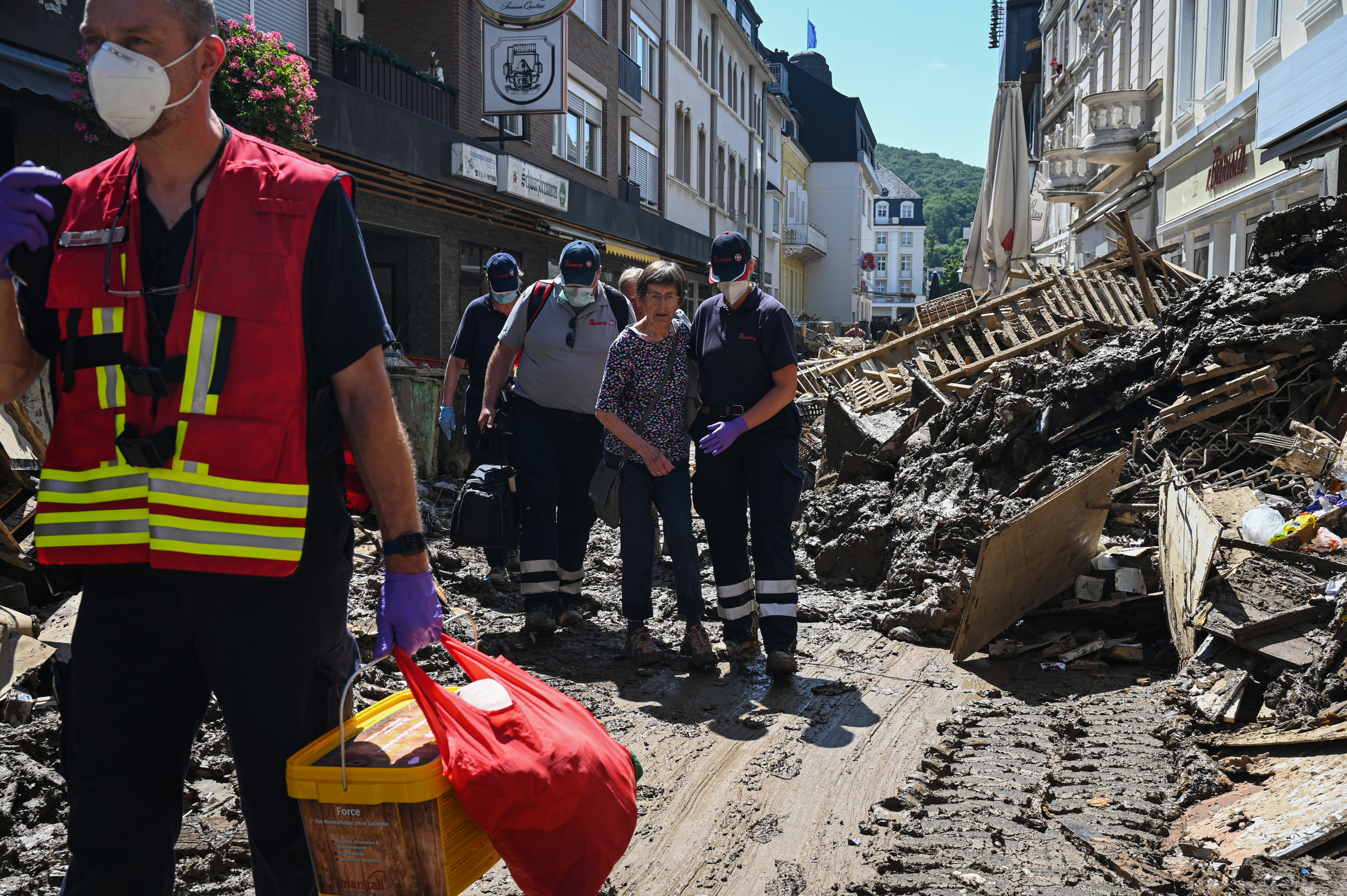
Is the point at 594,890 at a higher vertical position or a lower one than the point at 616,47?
lower

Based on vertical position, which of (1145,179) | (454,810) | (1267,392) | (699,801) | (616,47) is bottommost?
(699,801)

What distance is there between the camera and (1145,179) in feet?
69.2

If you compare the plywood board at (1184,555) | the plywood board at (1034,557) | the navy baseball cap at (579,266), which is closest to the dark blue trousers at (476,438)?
the navy baseball cap at (579,266)

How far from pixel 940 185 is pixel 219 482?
133 metres

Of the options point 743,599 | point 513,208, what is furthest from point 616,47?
point 743,599

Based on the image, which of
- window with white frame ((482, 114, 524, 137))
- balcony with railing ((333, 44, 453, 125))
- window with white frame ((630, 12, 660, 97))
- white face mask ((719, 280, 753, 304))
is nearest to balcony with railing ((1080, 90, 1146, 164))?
window with white frame ((630, 12, 660, 97))

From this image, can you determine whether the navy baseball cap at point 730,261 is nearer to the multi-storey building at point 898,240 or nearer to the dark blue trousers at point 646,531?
the dark blue trousers at point 646,531

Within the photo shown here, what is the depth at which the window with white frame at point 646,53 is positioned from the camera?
82.7 ft

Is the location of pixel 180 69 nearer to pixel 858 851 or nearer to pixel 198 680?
pixel 198 680

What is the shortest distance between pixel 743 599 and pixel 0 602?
328 cm

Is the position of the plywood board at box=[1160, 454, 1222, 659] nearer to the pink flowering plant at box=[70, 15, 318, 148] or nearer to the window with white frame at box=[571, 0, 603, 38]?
the pink flowering plant at box=[70, 15, 318, 148]

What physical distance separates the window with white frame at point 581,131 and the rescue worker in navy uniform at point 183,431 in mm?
18733

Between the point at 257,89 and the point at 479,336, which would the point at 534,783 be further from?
the point at 257,89

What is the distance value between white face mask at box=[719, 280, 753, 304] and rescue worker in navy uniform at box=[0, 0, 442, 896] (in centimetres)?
301
